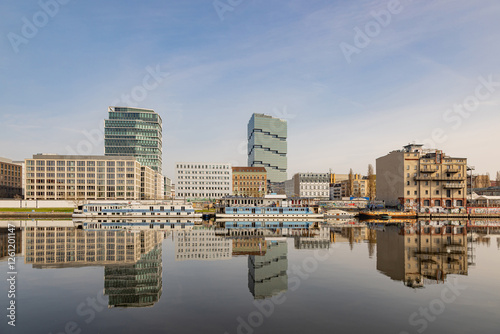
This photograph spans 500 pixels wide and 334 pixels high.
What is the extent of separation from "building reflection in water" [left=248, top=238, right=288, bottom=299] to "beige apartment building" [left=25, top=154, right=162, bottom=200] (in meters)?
130

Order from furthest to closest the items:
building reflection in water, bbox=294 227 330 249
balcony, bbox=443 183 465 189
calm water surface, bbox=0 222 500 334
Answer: balcony, bbox=443 183 465 189 → building reflection in water, bbox=294 227 330 249 → calm water surface, bbox=0 222 500 334

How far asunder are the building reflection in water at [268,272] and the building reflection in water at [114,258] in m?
8.44

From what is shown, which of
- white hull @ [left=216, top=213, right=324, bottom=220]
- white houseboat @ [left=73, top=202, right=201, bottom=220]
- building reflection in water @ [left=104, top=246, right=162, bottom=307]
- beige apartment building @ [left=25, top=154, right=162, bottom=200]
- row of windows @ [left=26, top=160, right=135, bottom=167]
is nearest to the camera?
building reflection in water @ [left=104, top=246, right=162, bottom=307]

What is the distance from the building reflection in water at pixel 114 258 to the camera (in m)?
27.2

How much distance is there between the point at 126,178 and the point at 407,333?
162523mm

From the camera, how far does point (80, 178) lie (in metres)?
159

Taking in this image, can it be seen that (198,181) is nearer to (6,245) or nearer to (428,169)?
(428,169)

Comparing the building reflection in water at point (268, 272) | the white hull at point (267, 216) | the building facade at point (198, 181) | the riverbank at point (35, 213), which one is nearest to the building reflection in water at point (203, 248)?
the building reflection in water at point (268, 272)

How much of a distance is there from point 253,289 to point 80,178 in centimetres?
15466

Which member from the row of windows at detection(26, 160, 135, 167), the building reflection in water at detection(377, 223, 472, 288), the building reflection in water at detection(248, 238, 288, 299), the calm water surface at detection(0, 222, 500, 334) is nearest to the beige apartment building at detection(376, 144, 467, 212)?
the building reflection in water at detection(377, 223, 472, 288)

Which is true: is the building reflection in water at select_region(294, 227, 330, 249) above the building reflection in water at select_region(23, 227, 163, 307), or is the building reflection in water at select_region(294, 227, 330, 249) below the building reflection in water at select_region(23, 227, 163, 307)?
below

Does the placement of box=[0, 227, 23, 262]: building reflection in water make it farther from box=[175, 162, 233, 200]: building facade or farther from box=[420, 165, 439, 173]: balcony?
box=[420, 165, 439, 173]: balcony

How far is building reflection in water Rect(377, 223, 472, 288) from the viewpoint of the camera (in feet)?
108

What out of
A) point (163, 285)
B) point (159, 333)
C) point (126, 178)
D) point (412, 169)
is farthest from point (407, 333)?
point (126, 178)
